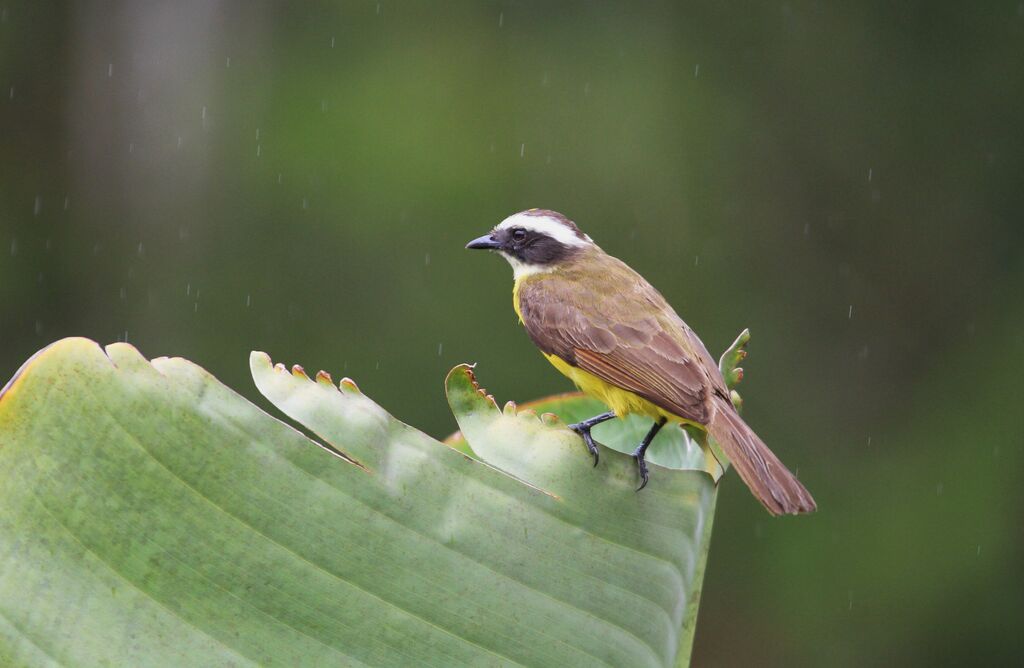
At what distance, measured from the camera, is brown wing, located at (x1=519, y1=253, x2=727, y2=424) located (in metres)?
2.95

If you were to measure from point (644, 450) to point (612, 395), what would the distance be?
0.56 metres

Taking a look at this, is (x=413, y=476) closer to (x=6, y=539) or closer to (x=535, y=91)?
(x=6, y=539)

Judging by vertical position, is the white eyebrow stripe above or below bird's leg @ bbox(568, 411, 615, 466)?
above

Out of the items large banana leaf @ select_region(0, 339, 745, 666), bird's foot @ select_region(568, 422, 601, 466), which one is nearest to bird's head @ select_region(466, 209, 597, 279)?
bird's foot @ select_region(568, 422, 601, 466)

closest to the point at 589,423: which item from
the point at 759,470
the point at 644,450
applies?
the point at 644,450

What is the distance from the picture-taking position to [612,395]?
10.4ft

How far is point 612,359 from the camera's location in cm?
318

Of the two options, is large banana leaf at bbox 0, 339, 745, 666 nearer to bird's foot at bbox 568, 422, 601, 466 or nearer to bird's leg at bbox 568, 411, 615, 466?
bird's foot at bbox 568, 422, 601, 466

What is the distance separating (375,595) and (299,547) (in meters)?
0.13

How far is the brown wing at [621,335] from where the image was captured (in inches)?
116

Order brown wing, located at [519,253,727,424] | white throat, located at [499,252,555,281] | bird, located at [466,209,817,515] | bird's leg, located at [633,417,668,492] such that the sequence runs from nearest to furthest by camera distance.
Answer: bird's leg, located at [633,417,668,492] < bird, located at [466,209,817,515] < brown wing, located at [519,253,727,424] < white throat, located at [499,252,555,281]

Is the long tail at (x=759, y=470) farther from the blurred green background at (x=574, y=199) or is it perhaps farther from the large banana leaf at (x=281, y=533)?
the blurred green background at (x=574, y=199)

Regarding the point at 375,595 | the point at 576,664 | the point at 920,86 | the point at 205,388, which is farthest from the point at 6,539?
the point at 920,86

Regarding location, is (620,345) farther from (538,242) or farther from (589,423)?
(538,242)
